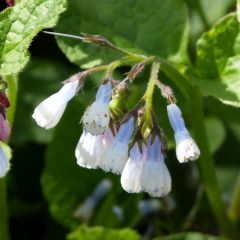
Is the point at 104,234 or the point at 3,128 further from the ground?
the point at 3,128

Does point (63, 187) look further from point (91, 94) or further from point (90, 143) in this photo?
point (90, 143)

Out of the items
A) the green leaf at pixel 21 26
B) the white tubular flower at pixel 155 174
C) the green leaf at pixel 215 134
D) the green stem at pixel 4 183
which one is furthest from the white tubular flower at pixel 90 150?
the green leaf at pixel 215 134

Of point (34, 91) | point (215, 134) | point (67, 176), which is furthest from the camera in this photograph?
point (34, 91)

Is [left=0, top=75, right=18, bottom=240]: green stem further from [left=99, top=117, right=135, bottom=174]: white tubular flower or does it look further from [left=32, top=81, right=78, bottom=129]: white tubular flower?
[left=99, top=117, right=135, bottom=174]: white tubular flower

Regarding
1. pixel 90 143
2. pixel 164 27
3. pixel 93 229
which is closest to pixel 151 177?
pixel 90 143

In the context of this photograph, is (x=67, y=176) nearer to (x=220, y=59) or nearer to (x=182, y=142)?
(x=220, y=59)

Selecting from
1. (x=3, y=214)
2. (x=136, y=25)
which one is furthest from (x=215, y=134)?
(x=3, y=214)

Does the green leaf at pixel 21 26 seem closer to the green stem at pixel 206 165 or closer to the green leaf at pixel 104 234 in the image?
the green stem at pixel 206 165
